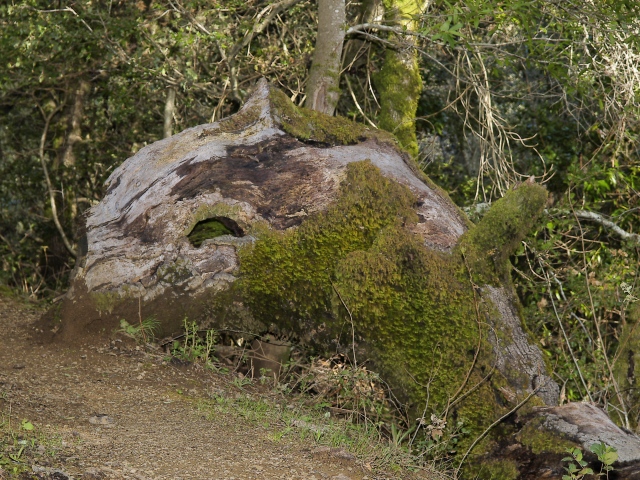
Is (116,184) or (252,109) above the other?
(252,109)

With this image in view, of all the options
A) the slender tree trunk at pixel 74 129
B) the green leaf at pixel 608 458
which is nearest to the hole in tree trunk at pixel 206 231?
the green leaf at pixel 608 458

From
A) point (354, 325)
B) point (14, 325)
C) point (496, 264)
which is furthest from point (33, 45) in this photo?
point (496, 264)

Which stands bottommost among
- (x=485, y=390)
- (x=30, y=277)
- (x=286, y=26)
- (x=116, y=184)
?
(x=30, y=277)

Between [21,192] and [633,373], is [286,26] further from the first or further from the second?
[633,373]

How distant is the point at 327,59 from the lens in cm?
691

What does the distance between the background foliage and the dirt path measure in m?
1.11

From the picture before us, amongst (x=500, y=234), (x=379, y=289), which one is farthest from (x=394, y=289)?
(x=500, y=234)

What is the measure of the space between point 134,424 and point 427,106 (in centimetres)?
641

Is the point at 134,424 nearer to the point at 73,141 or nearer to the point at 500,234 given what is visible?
the point at 500,234

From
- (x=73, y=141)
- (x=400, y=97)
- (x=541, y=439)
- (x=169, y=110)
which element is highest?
(x=400, y=97)

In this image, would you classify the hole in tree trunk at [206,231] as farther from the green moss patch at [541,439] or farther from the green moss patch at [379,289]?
the green moss patch at [541,439]

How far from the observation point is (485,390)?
433 centimetres

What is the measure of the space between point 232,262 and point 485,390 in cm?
185

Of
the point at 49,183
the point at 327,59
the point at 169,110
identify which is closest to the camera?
the point at 327,59
